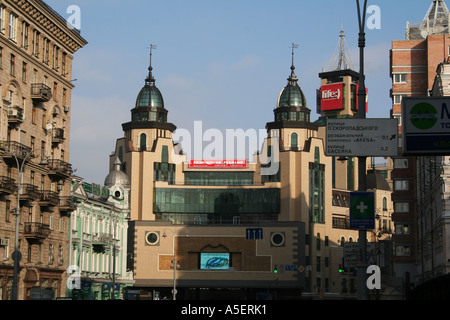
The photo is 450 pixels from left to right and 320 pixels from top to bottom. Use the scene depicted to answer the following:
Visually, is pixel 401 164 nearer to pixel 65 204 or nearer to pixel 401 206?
pixel 401 206

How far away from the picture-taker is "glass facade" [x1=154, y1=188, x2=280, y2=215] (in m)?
143

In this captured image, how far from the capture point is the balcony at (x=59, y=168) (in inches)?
2665

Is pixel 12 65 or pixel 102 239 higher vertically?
pixel 12 65

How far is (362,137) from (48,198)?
4286 cm

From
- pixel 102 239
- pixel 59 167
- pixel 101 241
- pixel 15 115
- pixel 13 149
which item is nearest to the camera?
pixel 13 149

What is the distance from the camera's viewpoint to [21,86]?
6238 cm

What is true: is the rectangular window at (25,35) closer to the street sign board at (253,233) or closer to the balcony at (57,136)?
the balcony at (57,136)

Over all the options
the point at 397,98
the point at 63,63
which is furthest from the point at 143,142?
the point at 63,63

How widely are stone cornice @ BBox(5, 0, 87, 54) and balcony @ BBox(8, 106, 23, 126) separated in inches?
309

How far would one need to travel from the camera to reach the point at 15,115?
5991cm

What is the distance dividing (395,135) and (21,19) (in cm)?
4192

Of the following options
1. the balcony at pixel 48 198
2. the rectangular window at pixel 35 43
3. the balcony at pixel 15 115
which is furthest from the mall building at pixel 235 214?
the balcony at pixel 15 115

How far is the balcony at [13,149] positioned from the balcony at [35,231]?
5898 millimetres

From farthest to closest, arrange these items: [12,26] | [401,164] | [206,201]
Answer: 1. [206,201]
2. [401,164]
3. [12,26]
